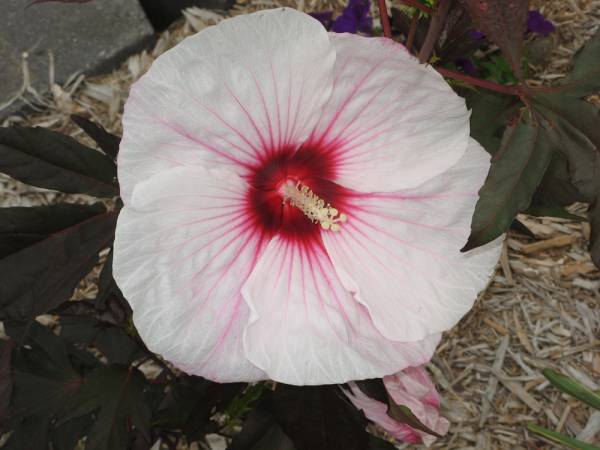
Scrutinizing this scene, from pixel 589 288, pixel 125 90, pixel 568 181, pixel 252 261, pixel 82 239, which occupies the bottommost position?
pixel 589 288

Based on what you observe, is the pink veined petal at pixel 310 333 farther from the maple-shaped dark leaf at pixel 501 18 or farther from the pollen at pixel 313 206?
the maple-shaped dark leaf at pixel 501 18

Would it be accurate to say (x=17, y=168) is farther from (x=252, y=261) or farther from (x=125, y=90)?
(x=125, y=90)

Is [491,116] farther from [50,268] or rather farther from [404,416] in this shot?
[50,268]

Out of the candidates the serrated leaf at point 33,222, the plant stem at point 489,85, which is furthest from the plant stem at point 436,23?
the serrated leaf at point 33,222

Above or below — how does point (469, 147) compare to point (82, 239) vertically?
above

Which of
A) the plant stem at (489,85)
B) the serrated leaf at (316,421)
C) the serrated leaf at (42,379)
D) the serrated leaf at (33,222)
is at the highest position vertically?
the plant stem at (489,85)

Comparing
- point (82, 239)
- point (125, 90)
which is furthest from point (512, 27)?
point (125, 90)
